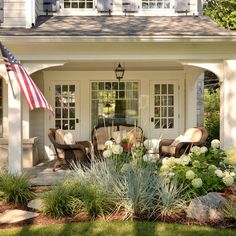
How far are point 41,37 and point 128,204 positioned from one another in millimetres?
3938

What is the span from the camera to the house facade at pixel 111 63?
7.72m

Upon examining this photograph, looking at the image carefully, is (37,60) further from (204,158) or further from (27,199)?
(204,158)

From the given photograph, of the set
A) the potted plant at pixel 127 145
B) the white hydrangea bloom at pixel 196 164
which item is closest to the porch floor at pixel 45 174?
the potted plant at pixel 127 145

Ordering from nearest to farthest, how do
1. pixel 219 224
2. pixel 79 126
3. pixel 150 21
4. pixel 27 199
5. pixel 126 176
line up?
pixel 219 224 < pixel 126 176 < pixel 27 199 < pixel 150 21 < pixel 79 126

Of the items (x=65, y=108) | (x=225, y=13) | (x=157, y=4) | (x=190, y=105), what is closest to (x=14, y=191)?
(x=65, y=108)

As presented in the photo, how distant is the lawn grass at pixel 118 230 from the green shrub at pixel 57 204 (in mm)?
348

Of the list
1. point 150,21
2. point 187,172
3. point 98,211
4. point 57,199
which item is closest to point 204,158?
point 187,172

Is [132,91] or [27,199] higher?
[132,91]

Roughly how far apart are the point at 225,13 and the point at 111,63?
47.2ft

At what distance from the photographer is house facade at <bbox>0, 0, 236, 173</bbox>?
7723 millimetres

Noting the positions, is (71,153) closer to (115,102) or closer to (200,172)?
(115,102)

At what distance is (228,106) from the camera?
26.3ft

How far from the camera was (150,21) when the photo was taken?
9.48m

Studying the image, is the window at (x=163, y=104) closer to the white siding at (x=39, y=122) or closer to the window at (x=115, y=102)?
the window at (x=115, y=102)
